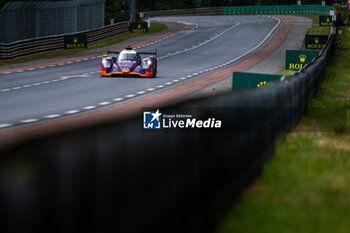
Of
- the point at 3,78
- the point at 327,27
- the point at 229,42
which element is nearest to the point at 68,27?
the point at 229,42

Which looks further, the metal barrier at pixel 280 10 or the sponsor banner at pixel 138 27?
the metal barrier at pixel 280 10

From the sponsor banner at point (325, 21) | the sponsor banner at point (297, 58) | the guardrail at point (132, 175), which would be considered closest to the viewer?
the guardrail at point (132, 175)

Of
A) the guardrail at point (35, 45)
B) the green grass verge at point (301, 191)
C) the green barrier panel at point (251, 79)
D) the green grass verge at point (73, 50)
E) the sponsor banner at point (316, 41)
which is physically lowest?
the green grass verge at point (73, 50)

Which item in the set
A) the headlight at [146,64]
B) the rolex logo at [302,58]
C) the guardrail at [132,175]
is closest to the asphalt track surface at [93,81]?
the headlight at [146,64]

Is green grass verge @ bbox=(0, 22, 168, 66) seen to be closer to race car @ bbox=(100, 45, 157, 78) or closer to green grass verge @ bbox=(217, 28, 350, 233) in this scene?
race car @ bbox=(100, 45, 157, 78)

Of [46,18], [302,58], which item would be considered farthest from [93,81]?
[46,18]

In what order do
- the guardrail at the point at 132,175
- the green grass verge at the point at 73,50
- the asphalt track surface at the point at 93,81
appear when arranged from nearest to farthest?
the guardrail at the point at 132,175 → the asphalt track surface at the point at 93,81 → the green grass verge at the point at 73,50

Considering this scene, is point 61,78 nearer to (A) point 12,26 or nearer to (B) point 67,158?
(A) point 12,26

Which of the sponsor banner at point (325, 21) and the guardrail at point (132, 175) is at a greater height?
the guardrail at point (132, 175)

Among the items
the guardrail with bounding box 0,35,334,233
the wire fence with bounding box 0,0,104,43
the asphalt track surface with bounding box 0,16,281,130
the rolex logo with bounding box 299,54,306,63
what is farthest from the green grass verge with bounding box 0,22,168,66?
the guardrail with bounding box 0,35,334,233

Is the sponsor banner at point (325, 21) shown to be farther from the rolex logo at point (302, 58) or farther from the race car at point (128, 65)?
the rolex logo at point (302, 58)

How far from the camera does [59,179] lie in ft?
11.3

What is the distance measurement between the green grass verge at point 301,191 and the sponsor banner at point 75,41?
34276 mm

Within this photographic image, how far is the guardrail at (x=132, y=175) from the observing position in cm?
319
